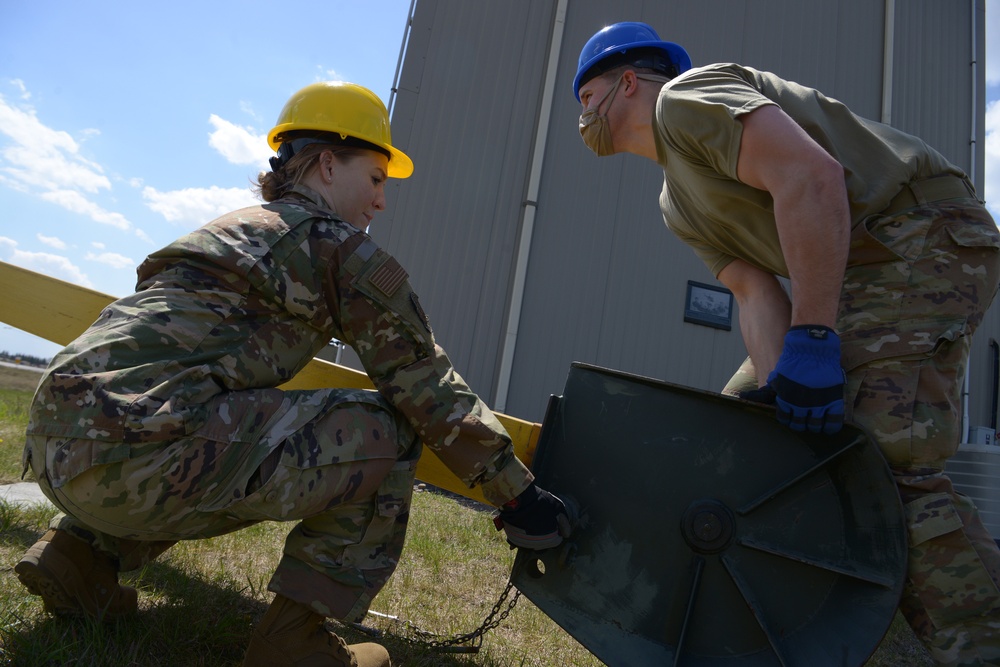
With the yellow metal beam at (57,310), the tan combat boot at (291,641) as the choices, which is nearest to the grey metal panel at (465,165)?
the yellow metal beam at (57,310)

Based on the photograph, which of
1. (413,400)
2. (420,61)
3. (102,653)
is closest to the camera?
(102,653)

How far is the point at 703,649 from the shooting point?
6.22 feet

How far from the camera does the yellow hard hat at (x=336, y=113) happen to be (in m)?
2.14

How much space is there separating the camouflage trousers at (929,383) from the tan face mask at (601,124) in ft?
2.99

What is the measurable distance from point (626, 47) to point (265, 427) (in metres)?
1.73

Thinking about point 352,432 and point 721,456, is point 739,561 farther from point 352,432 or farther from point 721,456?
point 352,432

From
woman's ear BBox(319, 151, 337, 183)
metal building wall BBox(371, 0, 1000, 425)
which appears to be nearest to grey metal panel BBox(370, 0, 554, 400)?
metal building wall BBox(371, 0, 1000, 425)

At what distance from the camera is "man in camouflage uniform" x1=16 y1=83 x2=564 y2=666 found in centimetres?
152

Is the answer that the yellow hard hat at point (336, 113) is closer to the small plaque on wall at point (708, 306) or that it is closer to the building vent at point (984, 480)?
the building vent at point (984, 480)

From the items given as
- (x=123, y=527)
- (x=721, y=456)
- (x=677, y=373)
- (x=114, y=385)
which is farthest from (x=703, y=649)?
(x=677, y=373)

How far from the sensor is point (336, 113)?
2.15m

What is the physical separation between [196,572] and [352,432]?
1183 mm

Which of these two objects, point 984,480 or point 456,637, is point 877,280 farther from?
point 984,480

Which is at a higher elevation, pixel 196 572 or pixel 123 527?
pixel 123 527
